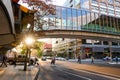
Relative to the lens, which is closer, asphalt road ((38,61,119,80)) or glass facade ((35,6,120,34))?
asphalt road ((38,61,119,80))

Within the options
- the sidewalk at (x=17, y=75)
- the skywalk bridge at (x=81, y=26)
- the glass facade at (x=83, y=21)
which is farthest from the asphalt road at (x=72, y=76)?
the glass facade at (x=83, y=21)

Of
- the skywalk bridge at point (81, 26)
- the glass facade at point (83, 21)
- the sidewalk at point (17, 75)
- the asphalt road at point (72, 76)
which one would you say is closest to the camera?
the sidewalk at point (17, 75)

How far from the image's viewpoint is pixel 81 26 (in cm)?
5253

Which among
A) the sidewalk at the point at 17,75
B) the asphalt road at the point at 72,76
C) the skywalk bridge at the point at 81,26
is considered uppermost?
the skywalk bridge at the point at 81,26

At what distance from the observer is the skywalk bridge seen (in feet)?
160

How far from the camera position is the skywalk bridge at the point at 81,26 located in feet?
160

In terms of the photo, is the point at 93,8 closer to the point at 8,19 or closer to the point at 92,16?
the point at 92,16

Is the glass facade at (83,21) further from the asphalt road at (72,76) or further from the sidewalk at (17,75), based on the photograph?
the sidewalk at (17,75)

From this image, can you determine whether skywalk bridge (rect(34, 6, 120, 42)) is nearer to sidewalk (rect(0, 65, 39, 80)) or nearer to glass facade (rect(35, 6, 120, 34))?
glass facade (rect(35, 6, 120, 34))

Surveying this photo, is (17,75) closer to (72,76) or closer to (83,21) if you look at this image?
(72,76)

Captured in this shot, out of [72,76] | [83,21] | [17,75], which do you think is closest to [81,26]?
[83,21]

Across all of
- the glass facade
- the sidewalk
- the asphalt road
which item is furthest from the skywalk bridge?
the sidewalk

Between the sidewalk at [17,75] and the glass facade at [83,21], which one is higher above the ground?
the glass facade at [83,21]

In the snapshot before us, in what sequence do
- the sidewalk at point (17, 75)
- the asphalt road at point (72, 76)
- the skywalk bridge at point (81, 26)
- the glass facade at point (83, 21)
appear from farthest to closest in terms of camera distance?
the glass facade at point (83, 21)
the skywalk bridge at point (81, 26)
the asphalt road at point (72, 76)
the sidewalk at point (17, 75)
